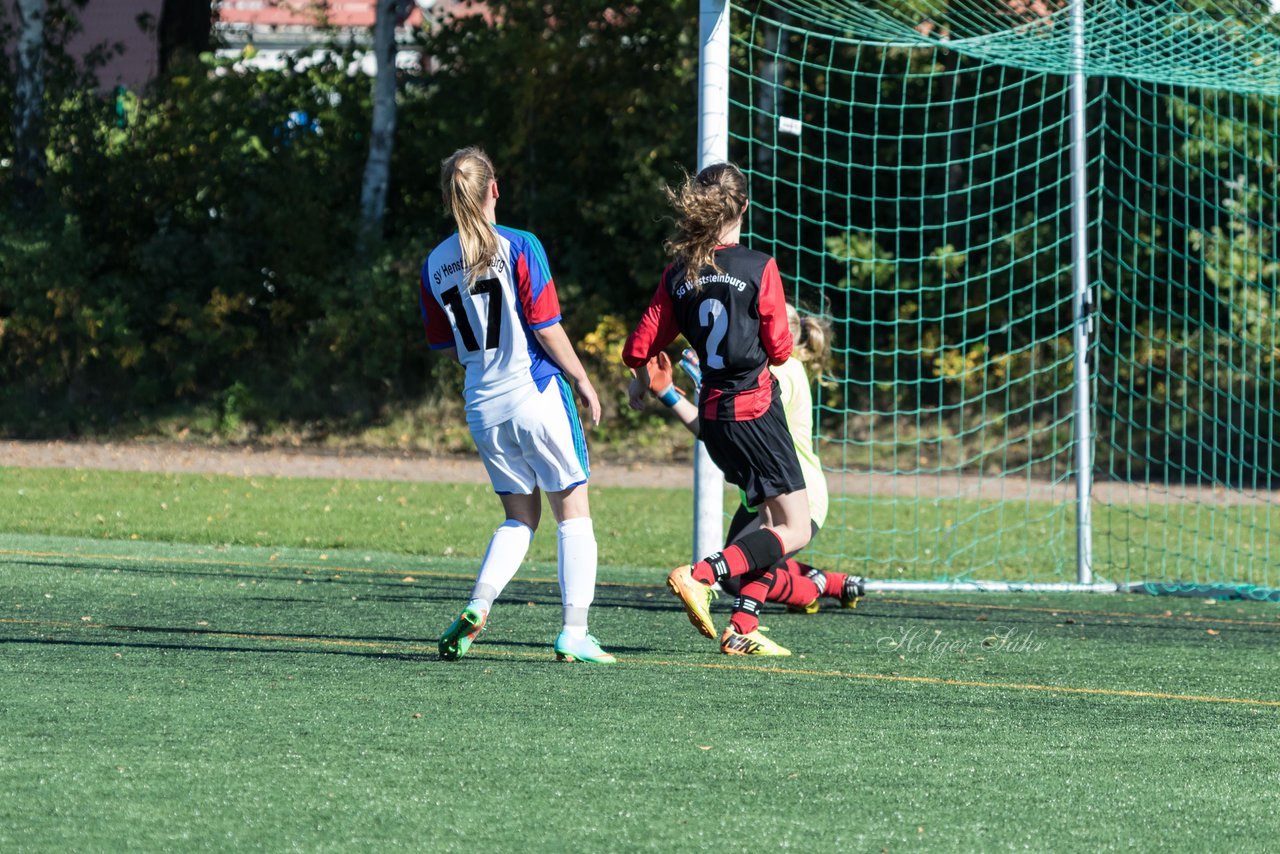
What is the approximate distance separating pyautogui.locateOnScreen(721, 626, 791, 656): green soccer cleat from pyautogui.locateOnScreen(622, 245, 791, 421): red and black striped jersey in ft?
2.53

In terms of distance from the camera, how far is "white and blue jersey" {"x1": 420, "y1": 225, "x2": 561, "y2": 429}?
5191mm

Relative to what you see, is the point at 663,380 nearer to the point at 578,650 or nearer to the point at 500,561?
the point at 500,561

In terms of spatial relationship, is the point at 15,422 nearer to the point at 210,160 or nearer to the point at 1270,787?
the point at 210,160

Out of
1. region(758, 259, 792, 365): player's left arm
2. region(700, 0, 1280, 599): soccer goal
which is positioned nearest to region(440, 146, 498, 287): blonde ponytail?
region(758, 259, 792, 365): player's left arm

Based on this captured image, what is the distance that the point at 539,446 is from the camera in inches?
207

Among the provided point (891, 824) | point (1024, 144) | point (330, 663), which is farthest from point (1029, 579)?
point (1024, 144)

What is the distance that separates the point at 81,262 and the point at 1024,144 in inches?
441

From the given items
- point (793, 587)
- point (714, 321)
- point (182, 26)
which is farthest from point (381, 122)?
point (714, 321)

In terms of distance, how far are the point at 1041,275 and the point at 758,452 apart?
11.1 meters

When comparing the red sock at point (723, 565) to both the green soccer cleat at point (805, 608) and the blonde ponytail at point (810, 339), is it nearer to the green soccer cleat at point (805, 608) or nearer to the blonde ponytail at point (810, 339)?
the blonde ponytail at point (810, 339)

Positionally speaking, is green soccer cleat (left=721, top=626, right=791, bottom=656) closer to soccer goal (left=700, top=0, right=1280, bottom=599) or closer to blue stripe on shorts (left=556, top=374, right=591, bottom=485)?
blue stripe on shorts (left=556, top=374, right=591, bottom=485)

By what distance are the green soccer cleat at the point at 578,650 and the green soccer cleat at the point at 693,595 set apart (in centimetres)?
32

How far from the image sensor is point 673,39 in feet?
58.5

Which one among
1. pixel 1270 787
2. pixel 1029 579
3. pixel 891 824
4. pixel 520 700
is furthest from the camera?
pixel 1029 579
